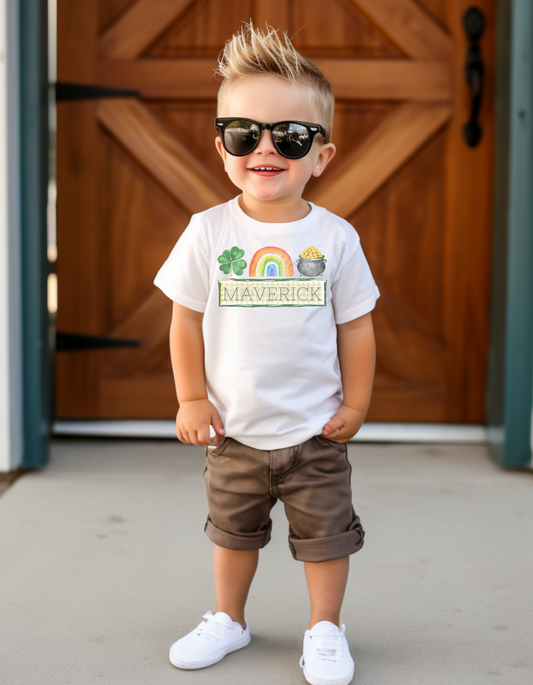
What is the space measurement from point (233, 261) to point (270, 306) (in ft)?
0.34

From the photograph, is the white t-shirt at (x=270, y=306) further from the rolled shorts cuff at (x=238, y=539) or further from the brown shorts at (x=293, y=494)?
the rolled shorts cuff at (x=238, y=539)

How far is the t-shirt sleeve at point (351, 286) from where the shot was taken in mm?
1301

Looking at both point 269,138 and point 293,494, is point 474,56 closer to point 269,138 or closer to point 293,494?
point 269,138

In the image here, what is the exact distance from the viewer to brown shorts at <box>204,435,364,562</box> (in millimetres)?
1303

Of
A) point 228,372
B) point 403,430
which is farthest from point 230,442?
point 403,430

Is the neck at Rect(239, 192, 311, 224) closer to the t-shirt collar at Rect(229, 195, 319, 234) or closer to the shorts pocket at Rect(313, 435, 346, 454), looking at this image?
the t-shirt collar at Rect(229, 195, 319, 234)

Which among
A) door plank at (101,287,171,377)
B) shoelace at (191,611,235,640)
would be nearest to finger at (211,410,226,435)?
shoelace at (191,611,235,640)

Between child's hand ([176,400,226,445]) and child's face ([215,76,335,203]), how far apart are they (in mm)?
398

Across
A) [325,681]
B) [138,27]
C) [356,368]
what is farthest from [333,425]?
[138,27]

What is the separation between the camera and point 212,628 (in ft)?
4.53

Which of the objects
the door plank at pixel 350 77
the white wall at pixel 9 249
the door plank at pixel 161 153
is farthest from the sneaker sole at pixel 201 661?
the door plank at pixel 350 77

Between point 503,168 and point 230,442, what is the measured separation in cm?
164

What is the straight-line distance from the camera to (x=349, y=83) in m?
2.59

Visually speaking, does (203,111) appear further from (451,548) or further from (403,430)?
(451,548)
